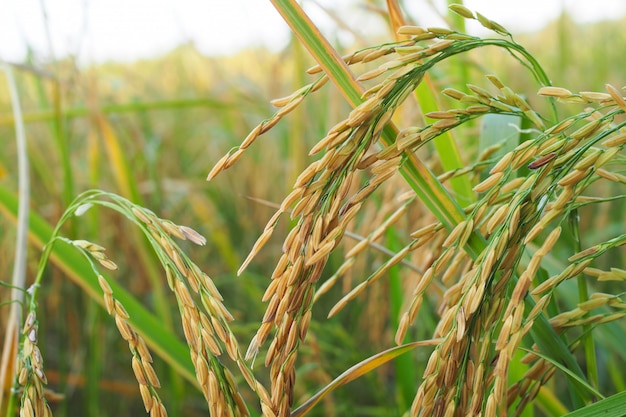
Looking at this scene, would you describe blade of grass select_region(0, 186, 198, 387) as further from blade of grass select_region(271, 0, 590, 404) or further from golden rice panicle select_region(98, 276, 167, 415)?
blade of grass select_region(271, 0, 590, 404)

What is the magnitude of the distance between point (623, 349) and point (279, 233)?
1313mm

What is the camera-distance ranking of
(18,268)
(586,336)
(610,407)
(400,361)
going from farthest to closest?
(400,361) → (18,268) → (586,336) → (610,407)

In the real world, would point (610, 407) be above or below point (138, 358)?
below

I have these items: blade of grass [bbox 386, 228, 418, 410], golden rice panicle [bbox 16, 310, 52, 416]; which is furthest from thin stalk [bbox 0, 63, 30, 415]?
blade of grass [bbox 386, 228, 418, 410]

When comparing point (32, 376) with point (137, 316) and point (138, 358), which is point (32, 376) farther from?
point (137, 316)

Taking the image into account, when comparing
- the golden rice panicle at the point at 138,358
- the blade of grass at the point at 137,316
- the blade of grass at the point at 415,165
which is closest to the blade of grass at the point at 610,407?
the blade of grass at the point at 415,165

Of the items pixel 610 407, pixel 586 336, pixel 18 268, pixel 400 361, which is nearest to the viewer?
pixel 610 407

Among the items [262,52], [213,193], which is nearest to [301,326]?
[213,193]

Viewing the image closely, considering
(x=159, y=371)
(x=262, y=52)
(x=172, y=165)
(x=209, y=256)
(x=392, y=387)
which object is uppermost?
(x=262, y=52)

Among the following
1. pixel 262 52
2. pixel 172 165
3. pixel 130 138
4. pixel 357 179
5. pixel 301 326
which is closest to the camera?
pixel 301 326

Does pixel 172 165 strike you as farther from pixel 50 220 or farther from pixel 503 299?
pixel 503 299

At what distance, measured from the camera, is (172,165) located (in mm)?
2383

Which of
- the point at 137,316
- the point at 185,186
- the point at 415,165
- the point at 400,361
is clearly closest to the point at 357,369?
the point at 415,165

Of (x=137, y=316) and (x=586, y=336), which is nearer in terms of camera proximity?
(x=586, y=336)
